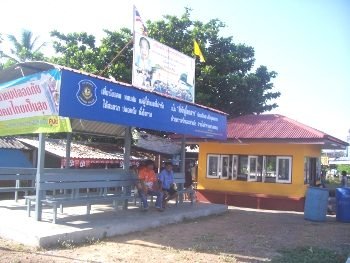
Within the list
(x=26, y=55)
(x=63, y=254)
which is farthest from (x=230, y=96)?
(x=63, y=254)

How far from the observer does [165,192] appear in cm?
1225

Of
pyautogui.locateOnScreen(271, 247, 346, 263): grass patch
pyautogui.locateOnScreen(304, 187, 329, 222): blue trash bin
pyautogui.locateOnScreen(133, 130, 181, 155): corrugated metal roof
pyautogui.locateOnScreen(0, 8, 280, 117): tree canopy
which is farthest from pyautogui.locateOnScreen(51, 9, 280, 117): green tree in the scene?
pyautogui.locateOnScreen(271, 247, 346, 263): grass patch

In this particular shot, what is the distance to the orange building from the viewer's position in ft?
50.1

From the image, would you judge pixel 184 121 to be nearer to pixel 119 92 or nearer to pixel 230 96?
pixel 119 92

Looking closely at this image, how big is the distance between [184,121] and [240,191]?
18.0 feet

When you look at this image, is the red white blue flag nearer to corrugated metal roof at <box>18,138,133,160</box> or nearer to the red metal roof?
the red metal roof

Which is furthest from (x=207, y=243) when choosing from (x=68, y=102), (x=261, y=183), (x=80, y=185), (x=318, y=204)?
(x=261, y=183)

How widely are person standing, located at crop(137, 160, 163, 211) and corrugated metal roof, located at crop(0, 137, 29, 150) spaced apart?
9.69m

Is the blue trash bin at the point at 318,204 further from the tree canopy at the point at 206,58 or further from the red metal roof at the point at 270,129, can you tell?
the tree canopy at the point at 206,58

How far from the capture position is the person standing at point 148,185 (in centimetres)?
1119

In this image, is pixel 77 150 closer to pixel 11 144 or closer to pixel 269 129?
pixel 11 144

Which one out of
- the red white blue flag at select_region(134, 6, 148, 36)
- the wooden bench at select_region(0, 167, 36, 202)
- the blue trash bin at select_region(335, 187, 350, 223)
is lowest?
the blue trash bin at select_region(335, 187, 350, 223)

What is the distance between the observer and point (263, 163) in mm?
16172

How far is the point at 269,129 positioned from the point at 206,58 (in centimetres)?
757
